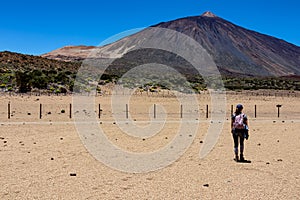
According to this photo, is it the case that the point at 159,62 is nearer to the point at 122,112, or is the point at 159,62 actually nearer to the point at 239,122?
the point at 122,112

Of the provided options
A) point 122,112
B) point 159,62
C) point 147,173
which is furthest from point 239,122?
point 159,62

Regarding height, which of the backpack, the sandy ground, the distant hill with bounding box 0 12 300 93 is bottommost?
the sandy ground

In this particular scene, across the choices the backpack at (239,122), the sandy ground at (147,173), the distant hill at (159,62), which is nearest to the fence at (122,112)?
the distant hill at (159,62)

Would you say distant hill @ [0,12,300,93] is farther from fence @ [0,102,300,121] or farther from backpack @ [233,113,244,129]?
backpack @ [233,113,244,129]

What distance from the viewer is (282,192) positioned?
7.27m

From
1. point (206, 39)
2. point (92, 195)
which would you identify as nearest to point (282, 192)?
point (92, 195)

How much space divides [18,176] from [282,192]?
5.44m

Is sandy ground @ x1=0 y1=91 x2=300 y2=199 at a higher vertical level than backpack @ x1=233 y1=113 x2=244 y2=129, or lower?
lower

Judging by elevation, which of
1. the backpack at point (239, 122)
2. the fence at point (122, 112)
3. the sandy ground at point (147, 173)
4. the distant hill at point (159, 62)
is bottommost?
the sandy ground at point (147, 173)

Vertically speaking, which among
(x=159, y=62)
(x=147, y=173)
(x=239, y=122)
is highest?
(x=159, y=62)

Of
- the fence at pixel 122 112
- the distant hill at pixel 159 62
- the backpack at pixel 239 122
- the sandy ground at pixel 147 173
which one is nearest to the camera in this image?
the sandy ground at pixel 147 173

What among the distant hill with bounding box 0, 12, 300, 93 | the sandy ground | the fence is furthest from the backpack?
the distant hill with bounding box 0, 12, 300, 93

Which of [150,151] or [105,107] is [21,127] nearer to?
[150,151]

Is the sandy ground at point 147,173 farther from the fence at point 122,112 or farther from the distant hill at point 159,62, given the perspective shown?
the distant hill at point 159,62
